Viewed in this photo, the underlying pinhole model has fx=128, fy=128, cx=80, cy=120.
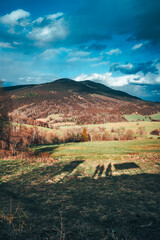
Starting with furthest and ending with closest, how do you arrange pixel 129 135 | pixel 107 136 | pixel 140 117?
pixel 140 117
pixel 107 136
pixel 129 135

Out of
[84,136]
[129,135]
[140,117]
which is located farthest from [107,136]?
[140,117]

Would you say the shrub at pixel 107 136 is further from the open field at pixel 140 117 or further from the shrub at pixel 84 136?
the open field at pixel 140 117

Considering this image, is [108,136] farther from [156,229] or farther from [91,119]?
[156,229]

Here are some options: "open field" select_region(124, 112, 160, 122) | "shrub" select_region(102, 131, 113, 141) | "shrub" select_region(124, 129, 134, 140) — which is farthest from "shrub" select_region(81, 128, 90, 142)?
"open field" select_region(124, 112, 160, 122)

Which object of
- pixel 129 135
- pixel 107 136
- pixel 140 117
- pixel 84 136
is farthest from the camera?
pixel 140 117

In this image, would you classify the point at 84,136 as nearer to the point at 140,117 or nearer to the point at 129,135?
the point at 129,135

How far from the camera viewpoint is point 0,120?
26.3 m

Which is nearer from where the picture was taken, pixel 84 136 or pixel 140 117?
pixel 84 136

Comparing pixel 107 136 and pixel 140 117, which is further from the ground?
pixel 140 117

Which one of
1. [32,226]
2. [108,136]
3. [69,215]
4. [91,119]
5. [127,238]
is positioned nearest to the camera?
[127,238]

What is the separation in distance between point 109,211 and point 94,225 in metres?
1.42

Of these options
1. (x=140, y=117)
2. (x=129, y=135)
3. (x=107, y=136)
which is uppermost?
Result: (x=140, y=117)

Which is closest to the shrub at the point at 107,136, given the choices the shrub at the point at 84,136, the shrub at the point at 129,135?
the shrub at the point at 129,135

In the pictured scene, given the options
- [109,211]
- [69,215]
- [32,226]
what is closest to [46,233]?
[32,226]
